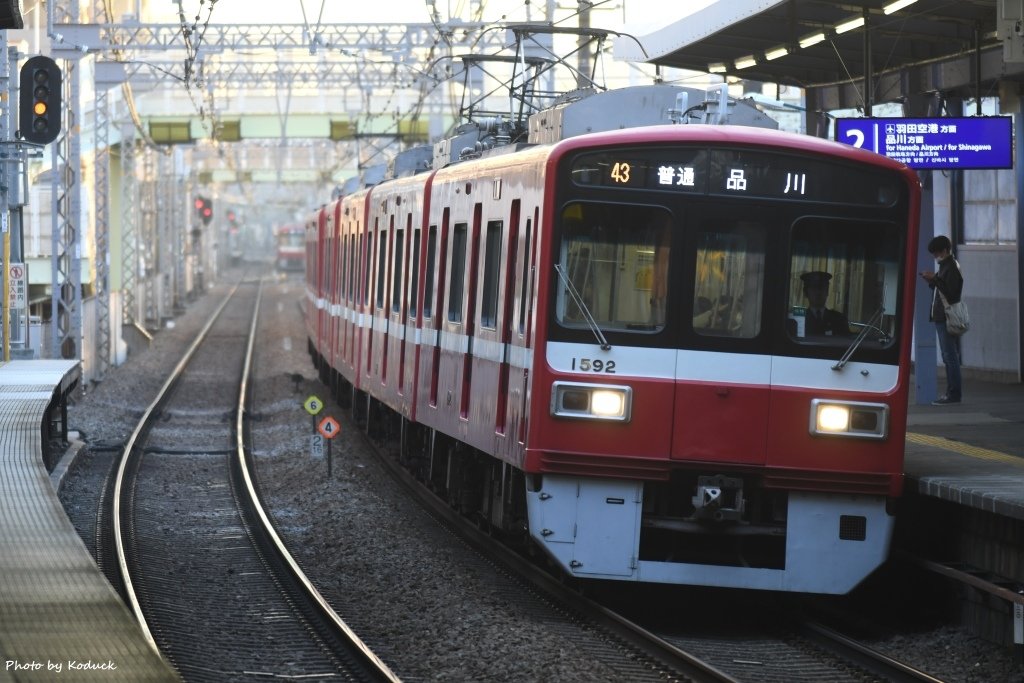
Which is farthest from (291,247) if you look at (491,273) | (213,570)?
(491,273)

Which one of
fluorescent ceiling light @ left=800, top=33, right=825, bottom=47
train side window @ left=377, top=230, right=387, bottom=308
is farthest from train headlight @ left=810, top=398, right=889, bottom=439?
train side window @ left=377, top=230, right=387, bottom=308

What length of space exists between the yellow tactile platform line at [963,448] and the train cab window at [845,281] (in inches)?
70.9

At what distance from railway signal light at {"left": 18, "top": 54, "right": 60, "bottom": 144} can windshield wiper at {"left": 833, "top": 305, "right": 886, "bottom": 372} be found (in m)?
11.7

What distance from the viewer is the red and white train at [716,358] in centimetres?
841

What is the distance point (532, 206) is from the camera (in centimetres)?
884

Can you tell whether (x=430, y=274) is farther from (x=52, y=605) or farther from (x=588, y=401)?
(x=52, y=605)

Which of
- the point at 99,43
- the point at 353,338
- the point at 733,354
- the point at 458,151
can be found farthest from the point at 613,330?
the point at 99,43

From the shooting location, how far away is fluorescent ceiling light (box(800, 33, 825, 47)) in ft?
48.2

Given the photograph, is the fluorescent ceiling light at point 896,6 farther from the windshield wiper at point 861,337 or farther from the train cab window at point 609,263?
the train cab window at point 609,263

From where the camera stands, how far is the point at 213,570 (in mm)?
10578

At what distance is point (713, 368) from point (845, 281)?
864 millimetres

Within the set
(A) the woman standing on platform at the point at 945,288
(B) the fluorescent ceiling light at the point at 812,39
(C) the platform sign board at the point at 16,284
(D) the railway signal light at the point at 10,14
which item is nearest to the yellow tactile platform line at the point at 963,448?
(A) the woman standing on platform at the point at 945,288

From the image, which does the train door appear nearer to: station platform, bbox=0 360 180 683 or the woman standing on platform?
station platform, bbox=0 360 180 683

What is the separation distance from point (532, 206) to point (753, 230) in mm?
1203
